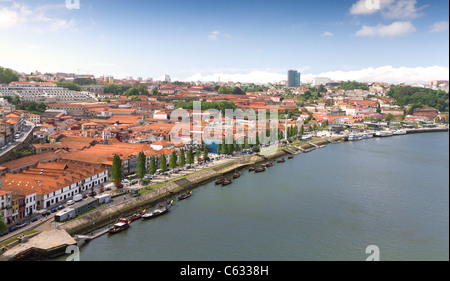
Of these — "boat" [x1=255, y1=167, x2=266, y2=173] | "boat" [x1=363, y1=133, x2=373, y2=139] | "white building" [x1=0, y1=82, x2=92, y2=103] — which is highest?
"white building" [x1=0, y1=82, x2=92, y2=103]

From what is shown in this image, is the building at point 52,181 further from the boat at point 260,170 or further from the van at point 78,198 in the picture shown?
the boat at point 260,170

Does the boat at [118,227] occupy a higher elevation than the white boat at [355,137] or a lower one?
lower

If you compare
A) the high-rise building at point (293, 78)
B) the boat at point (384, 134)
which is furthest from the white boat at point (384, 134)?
the high-rise building at point (293, 78)

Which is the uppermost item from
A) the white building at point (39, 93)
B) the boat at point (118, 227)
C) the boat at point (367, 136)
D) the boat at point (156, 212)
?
the white building at point (39, 93)

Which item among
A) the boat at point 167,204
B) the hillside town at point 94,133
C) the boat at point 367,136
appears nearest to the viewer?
the hillside town at point 94,133

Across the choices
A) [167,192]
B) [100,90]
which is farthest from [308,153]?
Result: [100,90]

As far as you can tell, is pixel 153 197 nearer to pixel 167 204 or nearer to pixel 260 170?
pixel 167 204

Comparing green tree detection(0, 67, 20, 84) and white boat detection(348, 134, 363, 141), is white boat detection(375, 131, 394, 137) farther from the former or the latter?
green tree detection(0, 67, 20, 84)

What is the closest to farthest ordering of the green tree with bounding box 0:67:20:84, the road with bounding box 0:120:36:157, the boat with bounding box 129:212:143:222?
the boat with bounding box 129:212:143:222
the road with bounding box 0:120:36:157
the green tree with bounding box 0:67:20:84

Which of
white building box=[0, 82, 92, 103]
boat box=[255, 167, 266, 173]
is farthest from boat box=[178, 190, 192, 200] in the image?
white building box=[0, 82, 92, 103]

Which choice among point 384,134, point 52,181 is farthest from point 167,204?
point 384,134
